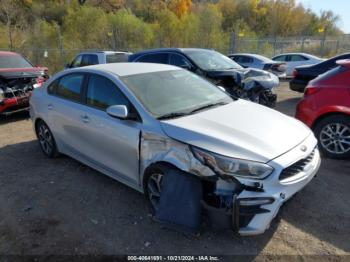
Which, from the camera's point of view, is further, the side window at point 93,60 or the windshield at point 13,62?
the side window at point 93,60

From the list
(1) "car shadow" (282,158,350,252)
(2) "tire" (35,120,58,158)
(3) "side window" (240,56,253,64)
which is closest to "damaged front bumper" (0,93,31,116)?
(2) "tire" (35,120,58,158)

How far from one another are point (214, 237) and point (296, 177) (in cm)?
100

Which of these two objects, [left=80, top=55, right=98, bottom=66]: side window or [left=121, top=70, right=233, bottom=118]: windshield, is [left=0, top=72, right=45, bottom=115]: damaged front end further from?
[left=121, top=70, right=233, bottom=118]: windshield

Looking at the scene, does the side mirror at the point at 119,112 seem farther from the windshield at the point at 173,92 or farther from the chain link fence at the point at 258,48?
the chain link fence at the point at 258,48

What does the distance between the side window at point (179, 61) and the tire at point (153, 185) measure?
16.0 feet

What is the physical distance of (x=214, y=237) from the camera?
3.10 m

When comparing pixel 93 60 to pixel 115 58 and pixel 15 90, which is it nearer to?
pixel 115 58

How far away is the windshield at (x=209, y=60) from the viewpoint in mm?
7664

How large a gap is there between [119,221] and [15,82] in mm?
6055

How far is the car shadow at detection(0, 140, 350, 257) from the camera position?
301 centimetres

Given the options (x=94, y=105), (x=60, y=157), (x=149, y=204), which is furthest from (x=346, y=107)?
(x=60, y=157)

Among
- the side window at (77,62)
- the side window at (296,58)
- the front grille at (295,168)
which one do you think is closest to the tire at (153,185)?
the front grille at (295,168)

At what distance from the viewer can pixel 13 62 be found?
28.3ft

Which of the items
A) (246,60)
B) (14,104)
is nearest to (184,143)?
(14,104)
